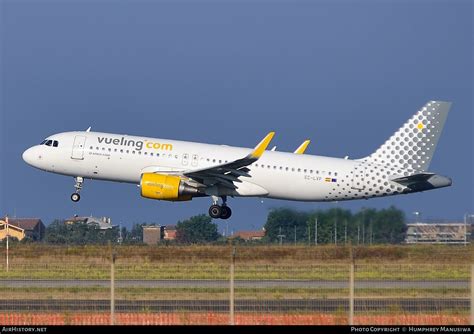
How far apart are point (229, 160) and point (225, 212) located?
2.64 metres

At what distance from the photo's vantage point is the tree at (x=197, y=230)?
48688 mm

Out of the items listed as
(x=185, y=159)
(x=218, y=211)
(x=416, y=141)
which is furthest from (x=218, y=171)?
(x=416, y=141)

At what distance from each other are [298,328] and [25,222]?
41.4 metres

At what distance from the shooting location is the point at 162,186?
152ft

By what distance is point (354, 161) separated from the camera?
48.5 m

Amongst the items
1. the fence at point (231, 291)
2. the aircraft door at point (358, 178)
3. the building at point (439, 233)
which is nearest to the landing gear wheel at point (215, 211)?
the aircraft door at point (358, 178)

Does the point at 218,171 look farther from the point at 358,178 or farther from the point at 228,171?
the point at 358,178

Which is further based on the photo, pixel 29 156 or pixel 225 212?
pixel 29 156

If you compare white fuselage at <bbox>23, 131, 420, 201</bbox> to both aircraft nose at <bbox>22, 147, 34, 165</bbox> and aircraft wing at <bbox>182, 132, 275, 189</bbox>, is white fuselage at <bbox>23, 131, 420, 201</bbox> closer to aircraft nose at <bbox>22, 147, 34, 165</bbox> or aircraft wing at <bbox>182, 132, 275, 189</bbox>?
aircraft wing at <bbox>182, 132, 275, 189</bbox>

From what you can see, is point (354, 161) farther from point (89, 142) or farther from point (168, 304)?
point (168, 304)

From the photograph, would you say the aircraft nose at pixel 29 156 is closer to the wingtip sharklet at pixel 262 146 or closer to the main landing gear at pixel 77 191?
the main landing gear at pixel 77 191

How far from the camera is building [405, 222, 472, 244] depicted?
4338 centimetres

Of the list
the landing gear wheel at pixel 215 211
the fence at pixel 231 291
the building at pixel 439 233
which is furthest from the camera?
the landing gear wheel at pixel 215 211

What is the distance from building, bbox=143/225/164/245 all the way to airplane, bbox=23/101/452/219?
409 cm
